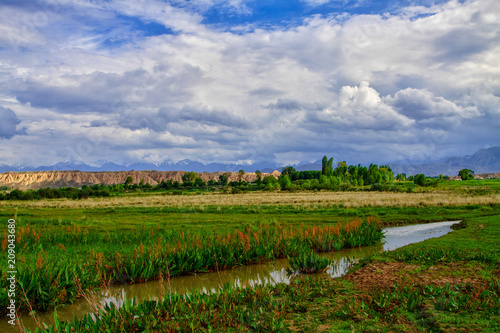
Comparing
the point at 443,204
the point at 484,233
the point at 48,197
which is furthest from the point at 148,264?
the point at 48,197

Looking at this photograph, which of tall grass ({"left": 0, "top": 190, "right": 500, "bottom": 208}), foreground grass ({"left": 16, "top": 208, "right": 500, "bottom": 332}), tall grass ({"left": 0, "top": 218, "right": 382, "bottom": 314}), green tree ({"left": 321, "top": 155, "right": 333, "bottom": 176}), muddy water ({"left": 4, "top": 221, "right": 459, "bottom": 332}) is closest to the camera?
foreground grass ({"left": 16, "top": 208, "right": 500, "bottom": 332})

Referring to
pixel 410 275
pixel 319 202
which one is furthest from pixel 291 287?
pixel 319 202

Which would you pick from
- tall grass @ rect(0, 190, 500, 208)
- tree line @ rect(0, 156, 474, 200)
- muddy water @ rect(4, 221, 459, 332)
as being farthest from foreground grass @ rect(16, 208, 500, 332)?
tree line @ rect(0, 156, 474, 200)

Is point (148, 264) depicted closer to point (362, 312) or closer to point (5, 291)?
point (5, 291)

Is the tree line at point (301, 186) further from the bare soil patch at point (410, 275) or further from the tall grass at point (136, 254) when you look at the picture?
the bare soil patch at point (410, 275)

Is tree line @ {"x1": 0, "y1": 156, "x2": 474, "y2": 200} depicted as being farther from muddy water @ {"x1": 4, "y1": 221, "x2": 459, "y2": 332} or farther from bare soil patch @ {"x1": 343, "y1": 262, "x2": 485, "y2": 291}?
bare soil patch @ {"x1": 343, "y1": 262, "x2": 485, "y2": 291}

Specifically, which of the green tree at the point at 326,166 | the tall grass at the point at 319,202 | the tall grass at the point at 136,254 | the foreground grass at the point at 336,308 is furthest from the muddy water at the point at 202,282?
the green tree at the point at 326,166

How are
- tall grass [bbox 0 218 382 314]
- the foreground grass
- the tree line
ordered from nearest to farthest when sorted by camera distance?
the foreground grass
tall grass [bbox 0 218 382 314]
the tree line

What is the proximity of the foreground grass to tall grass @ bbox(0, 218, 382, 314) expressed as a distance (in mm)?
1336

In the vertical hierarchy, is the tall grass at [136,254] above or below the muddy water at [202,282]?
above

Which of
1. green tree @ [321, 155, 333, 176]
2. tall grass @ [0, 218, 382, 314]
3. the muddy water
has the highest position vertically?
green tree @ [321, 155, 333, 176]

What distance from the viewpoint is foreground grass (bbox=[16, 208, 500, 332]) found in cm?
623

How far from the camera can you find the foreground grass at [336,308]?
20.5ft

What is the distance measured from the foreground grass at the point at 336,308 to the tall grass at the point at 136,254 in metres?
1.34
